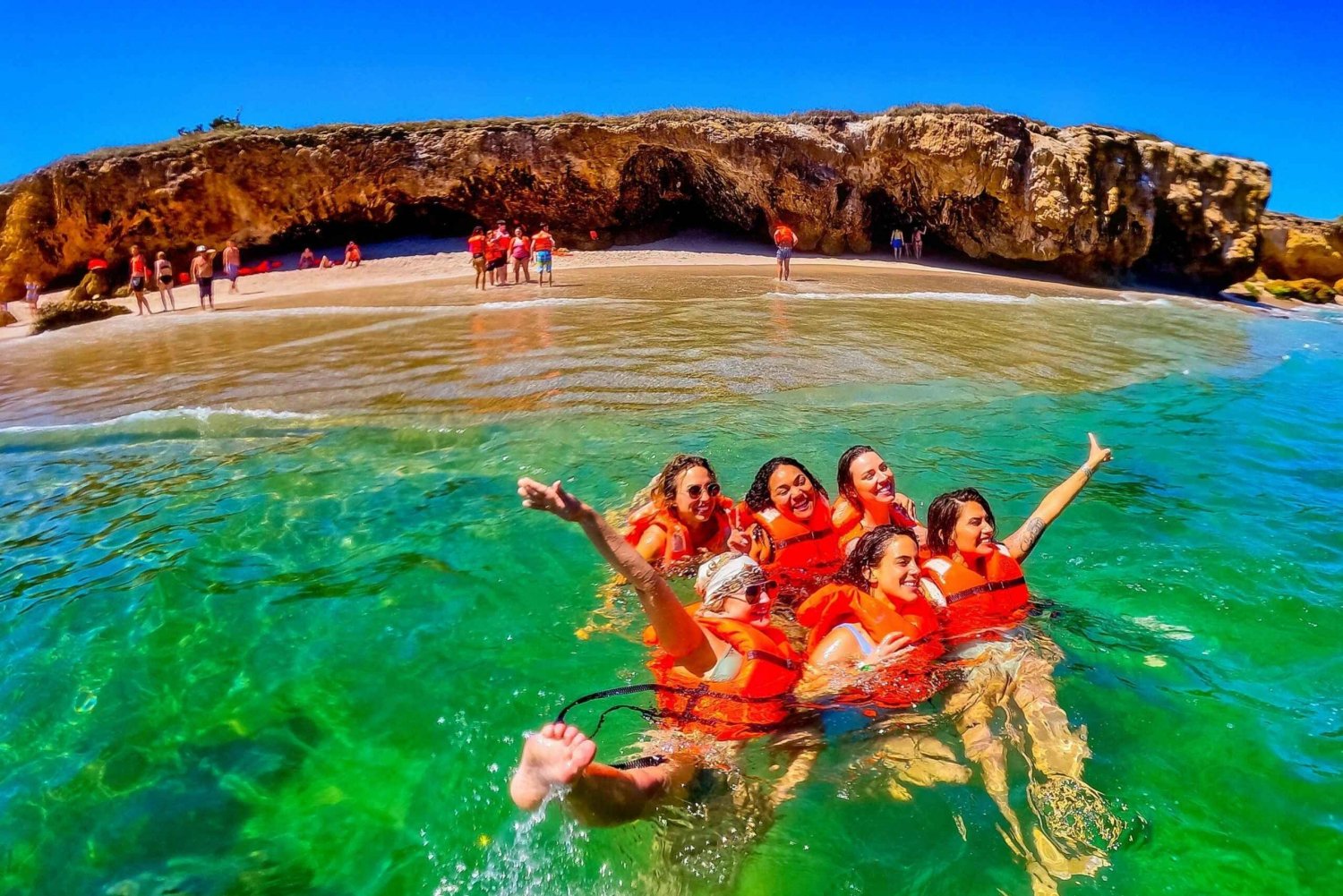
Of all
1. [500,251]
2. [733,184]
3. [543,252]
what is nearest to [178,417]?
[543,252]

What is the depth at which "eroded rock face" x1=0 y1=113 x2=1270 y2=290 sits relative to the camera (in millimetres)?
26141

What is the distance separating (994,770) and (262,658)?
3779 millimetres

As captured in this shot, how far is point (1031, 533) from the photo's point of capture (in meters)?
4.94

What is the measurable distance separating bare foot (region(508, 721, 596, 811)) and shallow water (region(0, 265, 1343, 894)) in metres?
0.83

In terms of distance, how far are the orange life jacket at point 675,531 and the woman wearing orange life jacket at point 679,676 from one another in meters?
1.15

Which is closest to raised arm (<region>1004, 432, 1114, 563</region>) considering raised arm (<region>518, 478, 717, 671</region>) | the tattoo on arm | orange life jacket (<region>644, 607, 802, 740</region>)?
the tattoo on arm

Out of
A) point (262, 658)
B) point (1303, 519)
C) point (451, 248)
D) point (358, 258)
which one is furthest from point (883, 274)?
point (262, 658)

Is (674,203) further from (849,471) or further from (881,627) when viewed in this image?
(881,627)

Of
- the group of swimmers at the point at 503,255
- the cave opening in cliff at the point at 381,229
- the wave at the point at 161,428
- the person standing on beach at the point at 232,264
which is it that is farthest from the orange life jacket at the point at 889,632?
the cave opening in cliff at the point at 381,229

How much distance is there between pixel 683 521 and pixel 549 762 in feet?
9.32

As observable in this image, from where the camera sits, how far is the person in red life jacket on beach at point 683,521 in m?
5.18

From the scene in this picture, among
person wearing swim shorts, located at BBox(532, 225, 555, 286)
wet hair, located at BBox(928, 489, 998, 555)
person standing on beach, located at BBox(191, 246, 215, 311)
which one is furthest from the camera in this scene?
person wearing swim shorts, located at BBox(532, 225, 555, 286)

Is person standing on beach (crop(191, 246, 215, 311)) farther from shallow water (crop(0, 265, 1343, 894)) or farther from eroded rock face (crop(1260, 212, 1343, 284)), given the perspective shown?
eroded rock face (crop(1260, 212, 1343, 284))

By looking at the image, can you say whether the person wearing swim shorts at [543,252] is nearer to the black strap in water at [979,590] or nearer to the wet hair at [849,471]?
the wet hair at [849,471]
